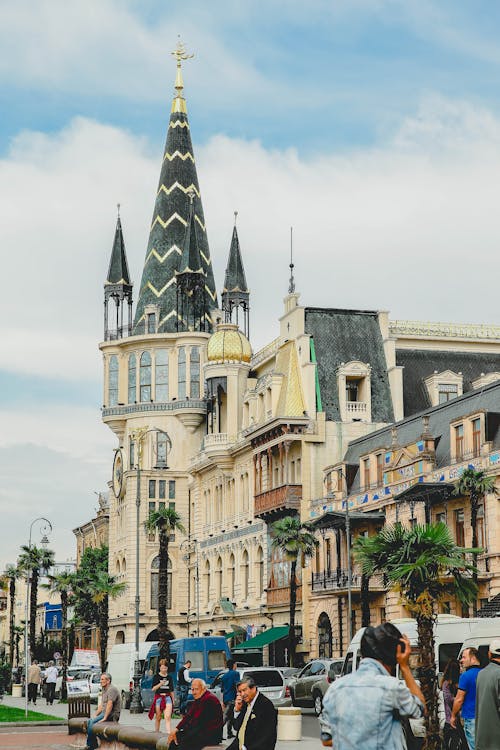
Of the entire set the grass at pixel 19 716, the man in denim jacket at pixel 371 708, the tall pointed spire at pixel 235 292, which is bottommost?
the grass at pixel 19 716

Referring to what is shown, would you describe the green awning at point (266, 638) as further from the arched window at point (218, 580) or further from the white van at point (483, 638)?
the white van at point (483, 638)

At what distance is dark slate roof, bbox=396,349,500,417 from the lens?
231ft

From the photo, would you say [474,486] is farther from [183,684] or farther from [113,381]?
[113,381]

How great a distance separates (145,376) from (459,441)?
37.8m

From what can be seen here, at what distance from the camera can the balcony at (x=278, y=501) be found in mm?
65188

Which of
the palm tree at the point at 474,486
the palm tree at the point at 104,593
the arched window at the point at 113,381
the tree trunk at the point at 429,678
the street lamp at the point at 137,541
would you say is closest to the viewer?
the tree trunk at the point at 429,678

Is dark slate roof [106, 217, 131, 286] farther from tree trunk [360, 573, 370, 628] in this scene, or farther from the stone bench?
the stone bench

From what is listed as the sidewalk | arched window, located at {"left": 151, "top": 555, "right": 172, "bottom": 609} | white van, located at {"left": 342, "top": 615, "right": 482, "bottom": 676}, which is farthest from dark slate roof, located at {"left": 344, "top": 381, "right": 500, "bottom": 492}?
arched window, located at {"left": 151, "top": 555, "right": 172, "bottom": 609}

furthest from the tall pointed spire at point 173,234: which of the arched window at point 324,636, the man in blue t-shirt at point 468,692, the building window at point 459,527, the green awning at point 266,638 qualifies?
the man in blue t-shirt at point 468,692

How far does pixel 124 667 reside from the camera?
5097 cm

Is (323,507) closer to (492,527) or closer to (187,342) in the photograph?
(492,527)

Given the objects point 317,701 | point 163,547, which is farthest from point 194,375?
point 317,701

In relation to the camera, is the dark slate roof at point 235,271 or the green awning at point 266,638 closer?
the green awning at point 266,638

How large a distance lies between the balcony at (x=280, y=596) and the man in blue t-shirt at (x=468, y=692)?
49.7 m
